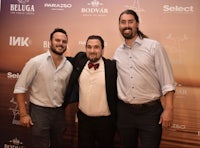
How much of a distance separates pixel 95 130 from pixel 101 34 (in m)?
1.08

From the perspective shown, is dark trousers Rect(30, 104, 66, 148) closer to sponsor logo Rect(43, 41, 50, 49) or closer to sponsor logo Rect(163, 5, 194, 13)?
sponsor logo Rect(43, 41, 50, 49)

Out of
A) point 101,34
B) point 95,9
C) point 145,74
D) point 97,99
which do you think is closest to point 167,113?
point 145,74

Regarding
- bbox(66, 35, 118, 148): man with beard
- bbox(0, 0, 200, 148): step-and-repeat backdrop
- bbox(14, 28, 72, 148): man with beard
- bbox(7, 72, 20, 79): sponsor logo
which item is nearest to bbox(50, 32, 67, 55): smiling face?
bbox(14, 28, 72, 148): man with beard

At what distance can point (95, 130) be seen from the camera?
2527mm

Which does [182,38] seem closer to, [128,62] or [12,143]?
[128,62]

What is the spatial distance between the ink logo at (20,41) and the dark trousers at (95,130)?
1227 millimetres

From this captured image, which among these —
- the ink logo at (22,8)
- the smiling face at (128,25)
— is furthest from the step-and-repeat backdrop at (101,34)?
the smiling face at (128,25)

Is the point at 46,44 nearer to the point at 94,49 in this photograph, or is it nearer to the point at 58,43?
the point at 58,43

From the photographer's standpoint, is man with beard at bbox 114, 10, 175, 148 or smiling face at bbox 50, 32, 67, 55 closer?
man with beard at bbox 114, 10, 175, 148

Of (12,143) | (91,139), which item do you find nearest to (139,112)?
(91,139)

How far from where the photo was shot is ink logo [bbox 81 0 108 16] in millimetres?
3062

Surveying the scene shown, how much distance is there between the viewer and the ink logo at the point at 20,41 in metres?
3.29

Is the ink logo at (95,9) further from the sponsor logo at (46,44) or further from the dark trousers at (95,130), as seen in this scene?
the dark trousers at (95,130)

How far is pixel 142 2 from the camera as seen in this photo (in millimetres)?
2938
